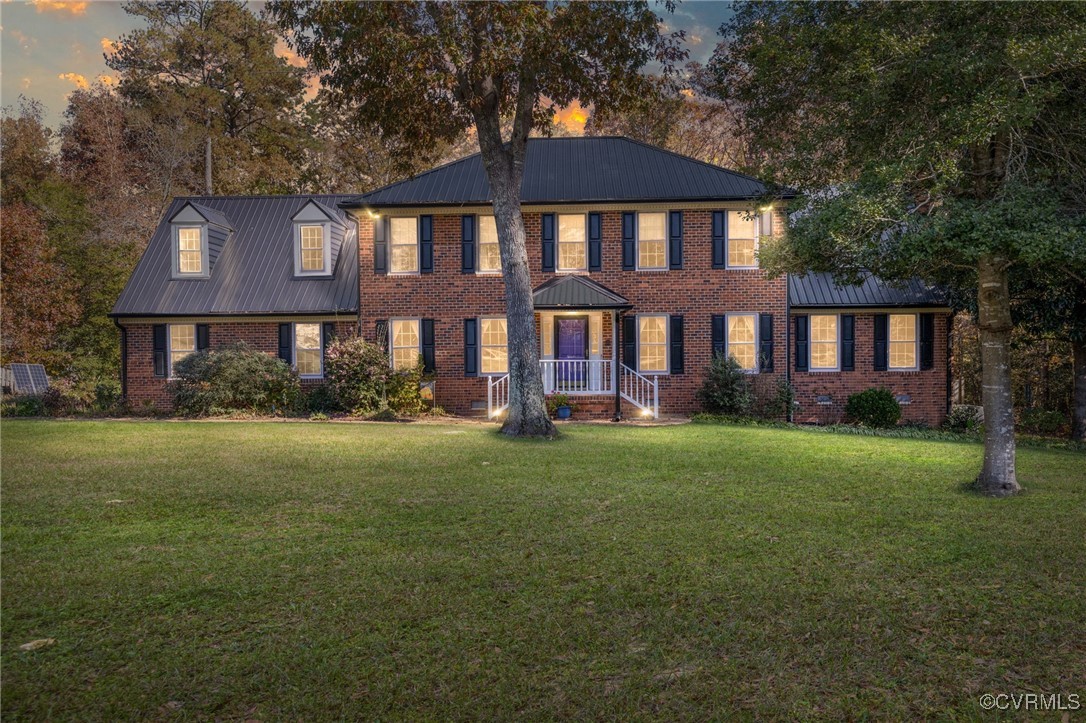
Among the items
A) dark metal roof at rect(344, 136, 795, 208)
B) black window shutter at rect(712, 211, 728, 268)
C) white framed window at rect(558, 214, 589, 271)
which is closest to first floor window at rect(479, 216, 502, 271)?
dark metal roof at rect(344, 136, 795, 208)

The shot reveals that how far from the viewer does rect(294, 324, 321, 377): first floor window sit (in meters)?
20.4

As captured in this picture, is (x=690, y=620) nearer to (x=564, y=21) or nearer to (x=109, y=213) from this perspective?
(x=564, y=21)

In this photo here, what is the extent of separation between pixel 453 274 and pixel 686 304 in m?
6.39

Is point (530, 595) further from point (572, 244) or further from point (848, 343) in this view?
point (848, 343)

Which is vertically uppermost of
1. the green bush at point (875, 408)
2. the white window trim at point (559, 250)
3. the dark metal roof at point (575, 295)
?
the white window trim at point (559, 250)

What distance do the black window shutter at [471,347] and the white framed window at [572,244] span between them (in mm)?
2851

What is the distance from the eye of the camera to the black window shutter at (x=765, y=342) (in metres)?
19.0

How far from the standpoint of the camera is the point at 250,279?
823 inches

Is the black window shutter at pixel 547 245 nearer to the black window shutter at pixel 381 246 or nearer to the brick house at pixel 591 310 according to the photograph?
the brick house at pixel 591 310

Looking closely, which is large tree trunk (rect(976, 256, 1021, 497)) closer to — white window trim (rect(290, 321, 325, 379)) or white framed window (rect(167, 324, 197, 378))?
white window trim (rect(290, 321, 325, 379))

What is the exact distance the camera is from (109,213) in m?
28.9

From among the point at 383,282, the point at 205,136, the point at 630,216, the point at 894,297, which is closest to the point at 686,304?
the point at 630,216

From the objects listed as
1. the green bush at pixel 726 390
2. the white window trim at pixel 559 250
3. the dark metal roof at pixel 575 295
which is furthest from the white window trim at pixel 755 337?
the white window trim at pixel 559 250

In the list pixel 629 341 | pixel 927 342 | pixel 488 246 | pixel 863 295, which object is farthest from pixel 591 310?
pixel 927 342
